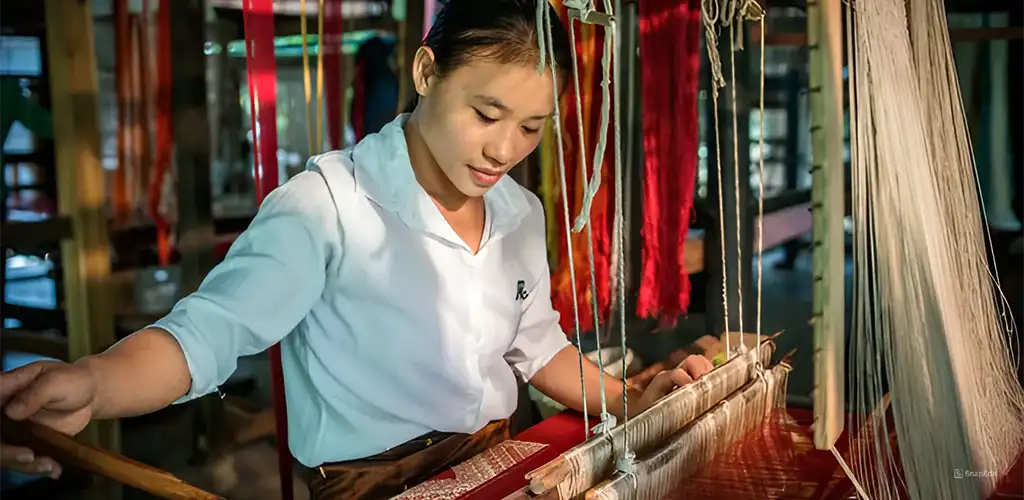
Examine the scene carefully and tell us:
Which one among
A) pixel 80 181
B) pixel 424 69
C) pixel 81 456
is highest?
pixel 424 69

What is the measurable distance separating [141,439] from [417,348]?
33 cm

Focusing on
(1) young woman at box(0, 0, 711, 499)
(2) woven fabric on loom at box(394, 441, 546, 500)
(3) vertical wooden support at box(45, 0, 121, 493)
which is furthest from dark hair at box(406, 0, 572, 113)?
(2) woven fabric on loom at box(394, 441, 546, 500)

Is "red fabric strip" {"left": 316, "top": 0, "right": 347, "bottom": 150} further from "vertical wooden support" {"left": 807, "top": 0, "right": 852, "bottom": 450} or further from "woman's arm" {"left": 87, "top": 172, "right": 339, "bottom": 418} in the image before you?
"vertical wooden support" {"left": 807, "top": 0, "right": 852, "bottom": 450}

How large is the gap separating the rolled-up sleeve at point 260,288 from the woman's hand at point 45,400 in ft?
0.38

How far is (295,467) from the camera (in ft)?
3.59

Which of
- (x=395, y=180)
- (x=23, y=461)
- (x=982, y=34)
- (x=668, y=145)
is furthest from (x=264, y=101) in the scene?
(x=982, y=34)

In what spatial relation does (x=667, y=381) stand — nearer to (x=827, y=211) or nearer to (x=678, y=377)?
(x=678, y=377)

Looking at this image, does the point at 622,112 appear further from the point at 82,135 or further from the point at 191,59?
the point at 82,135

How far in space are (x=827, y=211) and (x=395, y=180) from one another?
632 mm

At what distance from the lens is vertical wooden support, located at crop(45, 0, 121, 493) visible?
0.85 m

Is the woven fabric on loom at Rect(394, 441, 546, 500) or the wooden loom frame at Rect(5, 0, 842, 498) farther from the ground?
the wooden loom frame at Rect(5, 0, 842, 498)

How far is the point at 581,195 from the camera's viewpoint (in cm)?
162

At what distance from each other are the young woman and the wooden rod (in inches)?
4.6

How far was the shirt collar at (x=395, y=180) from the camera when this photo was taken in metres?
1.03
